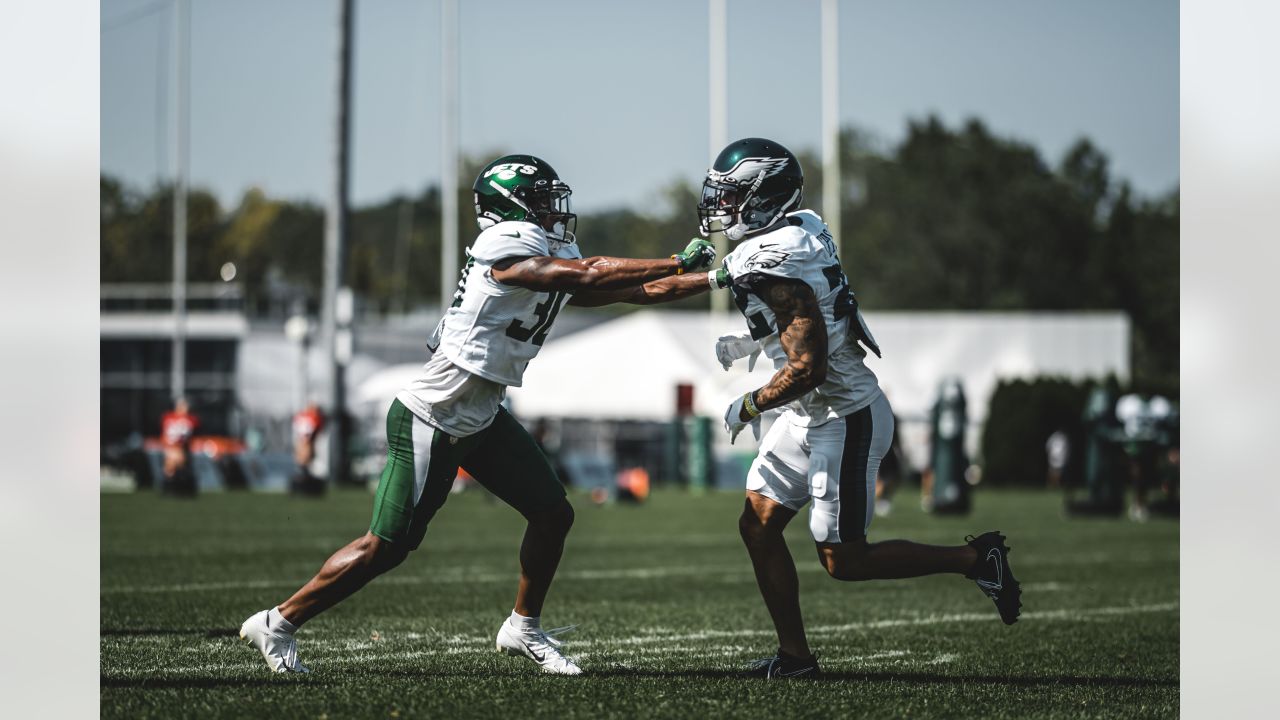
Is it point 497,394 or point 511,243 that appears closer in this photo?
point 511,243

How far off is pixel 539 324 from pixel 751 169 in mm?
1025

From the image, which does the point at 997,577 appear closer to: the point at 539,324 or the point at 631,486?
the point at 539,324

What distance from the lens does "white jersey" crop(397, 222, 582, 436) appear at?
232 inches

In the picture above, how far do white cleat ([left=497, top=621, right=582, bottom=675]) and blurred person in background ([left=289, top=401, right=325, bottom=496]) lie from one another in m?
19.5

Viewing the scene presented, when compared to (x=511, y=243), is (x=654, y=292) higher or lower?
lower

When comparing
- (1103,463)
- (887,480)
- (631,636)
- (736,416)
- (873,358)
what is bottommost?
(887,480)

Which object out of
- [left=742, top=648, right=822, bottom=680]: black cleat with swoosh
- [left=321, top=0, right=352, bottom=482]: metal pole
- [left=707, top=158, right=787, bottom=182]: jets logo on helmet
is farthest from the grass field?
[left=321, top=0, right=352, bottom=482]: metal pole

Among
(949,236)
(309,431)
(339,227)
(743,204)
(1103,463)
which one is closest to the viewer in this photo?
(743,204)

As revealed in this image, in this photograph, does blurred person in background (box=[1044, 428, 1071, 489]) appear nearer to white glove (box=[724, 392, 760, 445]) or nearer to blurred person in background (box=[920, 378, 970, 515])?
blurred person in background (box=[920, 378, 970, 515])

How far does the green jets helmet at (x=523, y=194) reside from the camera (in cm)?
602

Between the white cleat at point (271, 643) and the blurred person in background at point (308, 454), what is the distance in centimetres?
1971

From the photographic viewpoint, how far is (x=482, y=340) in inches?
234

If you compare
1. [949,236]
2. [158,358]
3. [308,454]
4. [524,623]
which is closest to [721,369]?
[308,454]
